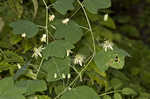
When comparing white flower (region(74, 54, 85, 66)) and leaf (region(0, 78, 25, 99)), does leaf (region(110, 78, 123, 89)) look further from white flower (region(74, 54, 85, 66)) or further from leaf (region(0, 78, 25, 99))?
leaf (region(0, 78, 25, 99))

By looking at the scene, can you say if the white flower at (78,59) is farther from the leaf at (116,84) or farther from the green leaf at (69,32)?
the leaf at (116,84)

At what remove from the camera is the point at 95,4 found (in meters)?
1.25

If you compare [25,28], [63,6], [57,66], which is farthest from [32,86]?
[63,6]

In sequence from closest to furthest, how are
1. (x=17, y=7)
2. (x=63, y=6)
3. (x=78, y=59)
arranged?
(x=63, y=6) < (x=78, y=59) < (x=17, y=7)

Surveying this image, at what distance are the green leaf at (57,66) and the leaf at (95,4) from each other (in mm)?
216

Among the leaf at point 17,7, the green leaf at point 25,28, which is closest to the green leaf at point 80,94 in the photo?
the green leaf at point 25,28

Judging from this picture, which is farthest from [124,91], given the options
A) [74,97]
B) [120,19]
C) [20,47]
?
[120,19]

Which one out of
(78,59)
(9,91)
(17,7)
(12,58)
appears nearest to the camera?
(9,91)

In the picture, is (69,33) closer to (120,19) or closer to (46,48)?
(46,48)

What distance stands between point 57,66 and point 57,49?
0.28 feet

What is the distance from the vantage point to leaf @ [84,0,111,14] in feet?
4.06

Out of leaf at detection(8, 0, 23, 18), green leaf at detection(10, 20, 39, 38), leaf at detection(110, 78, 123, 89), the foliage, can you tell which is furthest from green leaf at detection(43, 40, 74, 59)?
leaf at detection(8, 0, 23, 18)

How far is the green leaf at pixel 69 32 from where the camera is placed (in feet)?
4.16

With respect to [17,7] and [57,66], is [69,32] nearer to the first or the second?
[57,66]
